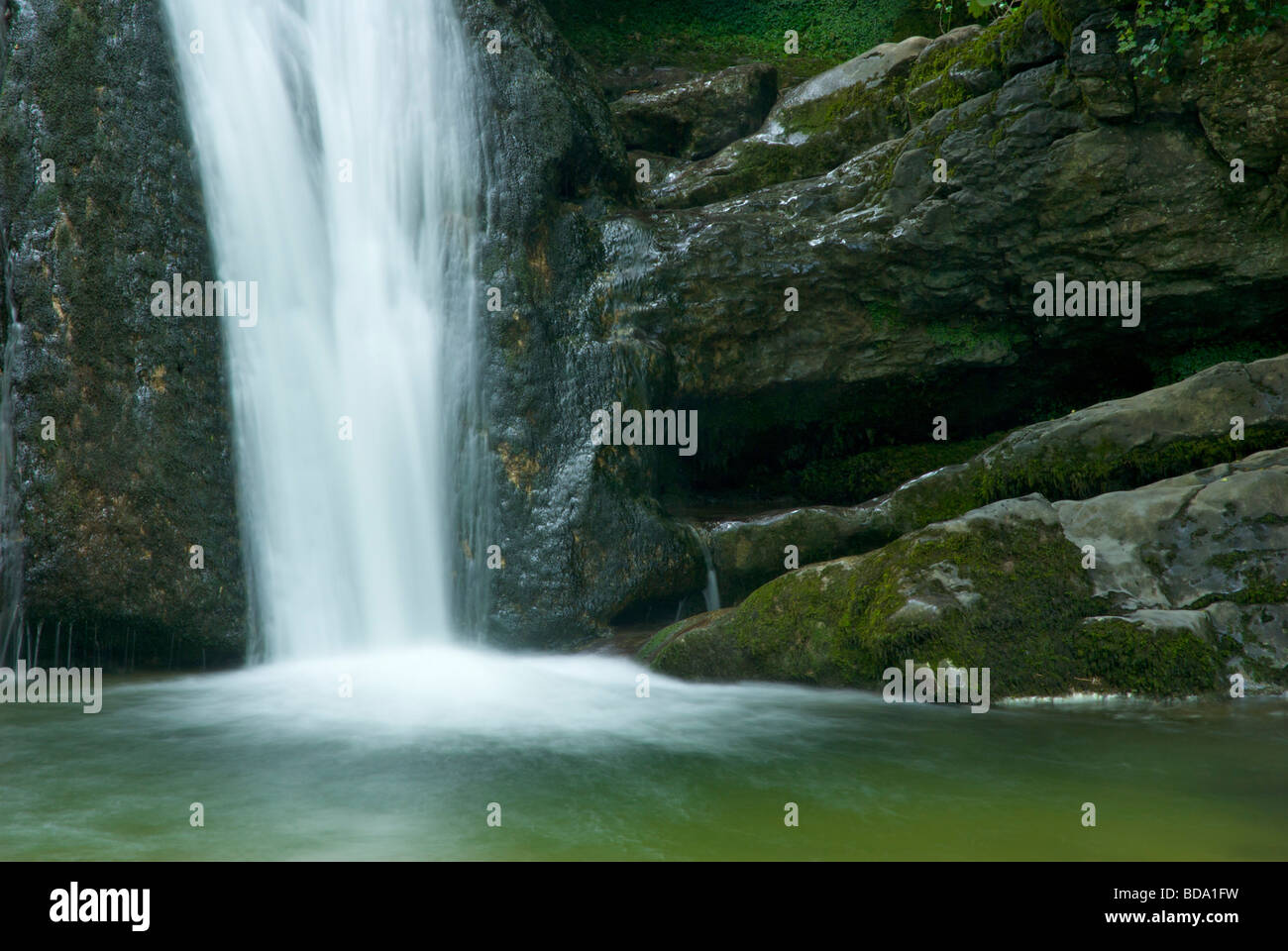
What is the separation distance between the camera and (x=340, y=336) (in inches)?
364

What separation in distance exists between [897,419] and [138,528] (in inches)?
291

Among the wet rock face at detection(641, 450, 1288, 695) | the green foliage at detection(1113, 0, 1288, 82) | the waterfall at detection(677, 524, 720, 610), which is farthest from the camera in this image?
the waterfall at detection(677, 524, 720, 610)

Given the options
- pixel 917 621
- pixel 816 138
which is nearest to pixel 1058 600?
pixel 917 621

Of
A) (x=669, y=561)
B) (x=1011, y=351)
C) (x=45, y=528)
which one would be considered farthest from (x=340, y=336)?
(x=1011, y=351)

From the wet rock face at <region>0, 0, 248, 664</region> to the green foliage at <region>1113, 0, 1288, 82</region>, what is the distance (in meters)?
7.95

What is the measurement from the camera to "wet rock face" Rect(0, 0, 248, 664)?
7742 mm

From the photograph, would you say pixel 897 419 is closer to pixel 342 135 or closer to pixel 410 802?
pixel 342 135

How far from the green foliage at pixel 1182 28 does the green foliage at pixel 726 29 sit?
691 centimetres

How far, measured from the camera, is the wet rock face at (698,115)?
12.3 m

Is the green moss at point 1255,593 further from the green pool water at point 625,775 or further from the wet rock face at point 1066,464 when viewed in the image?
the wet rock face at point 1066,464

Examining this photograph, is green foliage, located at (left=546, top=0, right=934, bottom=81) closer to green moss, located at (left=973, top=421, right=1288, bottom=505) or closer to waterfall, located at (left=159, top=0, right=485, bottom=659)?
waterfall, located at (left=159, top=0, right=485, bottom=659)

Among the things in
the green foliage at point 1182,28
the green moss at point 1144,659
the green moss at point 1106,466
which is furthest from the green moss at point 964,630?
the green foliage at point 1182,28

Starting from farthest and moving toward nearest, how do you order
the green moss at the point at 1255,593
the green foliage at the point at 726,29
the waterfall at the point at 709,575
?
the green foliage at the point at 726,29 < the waterfall at the point at 709,575 < the green moss at the point at 1255,593

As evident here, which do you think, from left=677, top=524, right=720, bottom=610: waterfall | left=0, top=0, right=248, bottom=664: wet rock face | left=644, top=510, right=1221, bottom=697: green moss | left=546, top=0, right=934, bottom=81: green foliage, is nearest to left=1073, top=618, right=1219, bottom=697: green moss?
left=644, top=510, right=1221, bottom=697: green moss
